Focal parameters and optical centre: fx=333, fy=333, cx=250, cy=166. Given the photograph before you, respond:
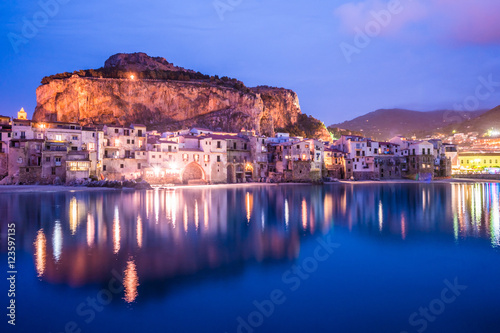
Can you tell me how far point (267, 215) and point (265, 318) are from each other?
1449 centimetres

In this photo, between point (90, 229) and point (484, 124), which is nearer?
point (90, 229)

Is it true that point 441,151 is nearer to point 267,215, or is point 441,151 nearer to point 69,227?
point 267,215

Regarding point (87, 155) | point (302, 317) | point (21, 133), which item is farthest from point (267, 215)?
point (21, 133)

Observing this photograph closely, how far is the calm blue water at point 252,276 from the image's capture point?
7.12 metres

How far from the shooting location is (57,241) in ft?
44.6

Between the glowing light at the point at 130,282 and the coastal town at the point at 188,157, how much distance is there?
36731 mm

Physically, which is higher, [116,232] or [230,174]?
[230,174]

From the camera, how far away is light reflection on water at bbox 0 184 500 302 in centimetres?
1048

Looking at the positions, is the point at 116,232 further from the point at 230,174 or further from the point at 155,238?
the point at 230,174

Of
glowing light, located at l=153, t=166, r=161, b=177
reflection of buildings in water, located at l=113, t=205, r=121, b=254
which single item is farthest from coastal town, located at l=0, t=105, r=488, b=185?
reflection of buildings in water, located at l=113, t=205, r=121, b=254

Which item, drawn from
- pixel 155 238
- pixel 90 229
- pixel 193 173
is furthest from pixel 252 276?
pixel 193 173

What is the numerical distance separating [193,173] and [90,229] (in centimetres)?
3836

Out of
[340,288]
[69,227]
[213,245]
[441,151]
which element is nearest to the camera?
[340,288]

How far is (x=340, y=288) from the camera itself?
9.05 meters
